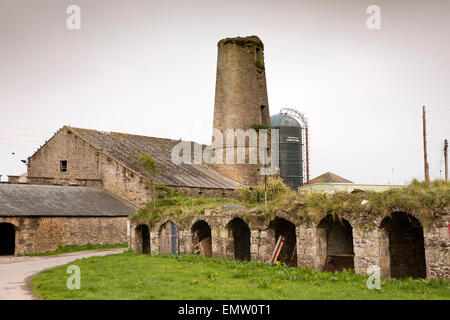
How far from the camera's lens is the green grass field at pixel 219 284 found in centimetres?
1209

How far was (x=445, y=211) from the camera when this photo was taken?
14.2 m

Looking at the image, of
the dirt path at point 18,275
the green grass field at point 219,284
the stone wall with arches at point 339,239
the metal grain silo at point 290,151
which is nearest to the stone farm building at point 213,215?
the stone wall with arches at point 339,239

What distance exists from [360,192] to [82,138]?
86.7ft

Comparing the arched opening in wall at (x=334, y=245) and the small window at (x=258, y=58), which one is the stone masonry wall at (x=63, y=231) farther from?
the small window at (x=258, y=58)

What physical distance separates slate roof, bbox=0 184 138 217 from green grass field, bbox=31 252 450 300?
10.5 metres

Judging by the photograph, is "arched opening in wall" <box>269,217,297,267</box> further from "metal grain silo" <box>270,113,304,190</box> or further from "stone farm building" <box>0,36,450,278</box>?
"metal grain silo" <box>270,113,304,190</box>

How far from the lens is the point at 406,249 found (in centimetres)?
1766

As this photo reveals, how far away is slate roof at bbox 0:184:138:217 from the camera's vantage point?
90.3 feet

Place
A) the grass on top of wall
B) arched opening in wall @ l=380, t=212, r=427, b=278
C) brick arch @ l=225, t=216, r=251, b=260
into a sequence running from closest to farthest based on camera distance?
arched opening in wall @ l=380, t=212, r=427, b=278 → brick arch @ l=225, t=216, r=251, b=260 → the grass on top of wall

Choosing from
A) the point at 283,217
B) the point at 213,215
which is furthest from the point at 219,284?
the point at 213,215

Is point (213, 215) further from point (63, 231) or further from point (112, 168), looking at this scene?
point (112, 168)

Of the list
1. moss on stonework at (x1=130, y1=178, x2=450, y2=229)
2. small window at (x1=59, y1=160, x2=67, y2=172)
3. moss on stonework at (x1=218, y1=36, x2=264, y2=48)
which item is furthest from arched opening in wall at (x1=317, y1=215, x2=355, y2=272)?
small window at (x1=59, y1=160, x2=67, y2=172)

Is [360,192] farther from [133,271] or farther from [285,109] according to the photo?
[285,109]
